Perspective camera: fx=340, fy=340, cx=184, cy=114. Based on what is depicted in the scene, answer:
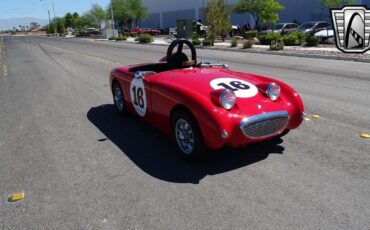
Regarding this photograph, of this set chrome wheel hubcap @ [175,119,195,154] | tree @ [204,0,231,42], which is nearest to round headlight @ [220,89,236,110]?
chrome wheel hubcap @ [175,119,195,154]

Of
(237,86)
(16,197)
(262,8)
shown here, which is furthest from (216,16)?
(16,197)

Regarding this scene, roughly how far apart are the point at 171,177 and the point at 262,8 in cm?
3477

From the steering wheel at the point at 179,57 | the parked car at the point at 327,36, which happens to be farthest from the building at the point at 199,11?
the steering wheel at the point at 179,57

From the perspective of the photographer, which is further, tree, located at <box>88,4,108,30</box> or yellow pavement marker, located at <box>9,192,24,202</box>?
tree, located at <box>88,4,108,30</box>

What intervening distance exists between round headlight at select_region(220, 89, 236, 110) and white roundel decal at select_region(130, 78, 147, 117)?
1677mm

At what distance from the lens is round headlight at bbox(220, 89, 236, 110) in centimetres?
405

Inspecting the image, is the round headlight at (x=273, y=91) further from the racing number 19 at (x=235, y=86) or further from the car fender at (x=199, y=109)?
the car fender at (x=199, y=109)

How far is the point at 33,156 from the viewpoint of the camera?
16.5 feet

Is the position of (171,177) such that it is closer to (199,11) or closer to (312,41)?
(312,41)

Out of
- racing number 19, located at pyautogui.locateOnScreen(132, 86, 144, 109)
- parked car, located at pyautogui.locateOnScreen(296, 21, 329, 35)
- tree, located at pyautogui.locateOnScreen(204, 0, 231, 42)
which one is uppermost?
tree, located at pyautogui.locateOnScreen(204, 0, 231, 42)

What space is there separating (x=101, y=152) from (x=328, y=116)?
4060mm

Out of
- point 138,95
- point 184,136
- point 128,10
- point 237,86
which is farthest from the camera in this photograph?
point 128,10

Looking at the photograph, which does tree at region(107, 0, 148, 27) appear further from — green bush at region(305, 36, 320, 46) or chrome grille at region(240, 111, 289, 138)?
chrome grille at region(240, 111, 289, 138)

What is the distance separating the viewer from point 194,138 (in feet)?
13.7
